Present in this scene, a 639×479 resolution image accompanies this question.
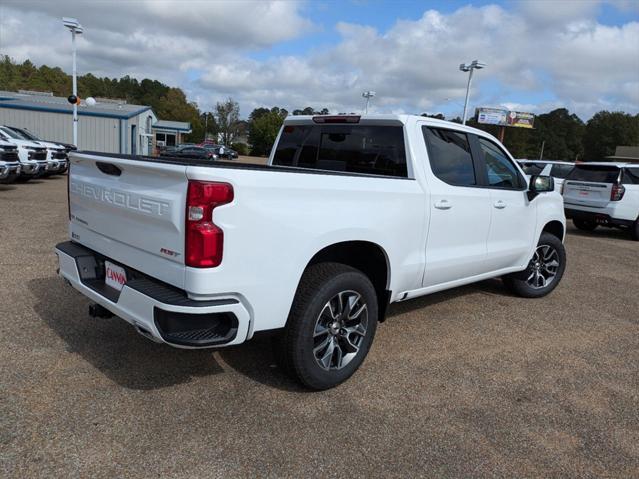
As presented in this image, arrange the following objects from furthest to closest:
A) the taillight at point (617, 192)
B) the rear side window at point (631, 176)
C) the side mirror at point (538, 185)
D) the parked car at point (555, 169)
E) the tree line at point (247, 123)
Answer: the tree line at point (247, 123), the parked car at point (555, 169), the rear side window at point (631, 176), the taillight at point (617, 192), the side mirror at point (538, 185)

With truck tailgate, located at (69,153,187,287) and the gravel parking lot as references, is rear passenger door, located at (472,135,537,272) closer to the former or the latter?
the gravel parking lot

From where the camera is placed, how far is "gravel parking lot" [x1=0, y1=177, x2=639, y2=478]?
269 cm

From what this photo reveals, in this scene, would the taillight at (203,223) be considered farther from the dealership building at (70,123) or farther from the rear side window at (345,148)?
the dealership building at (70,123)

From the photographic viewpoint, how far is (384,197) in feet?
11.5

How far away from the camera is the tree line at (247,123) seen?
8719 centimetres

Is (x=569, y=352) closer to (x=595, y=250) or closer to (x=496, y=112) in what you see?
(x=595, y=250)

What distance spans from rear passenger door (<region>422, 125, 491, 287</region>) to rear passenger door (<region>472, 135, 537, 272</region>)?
0.14 metres

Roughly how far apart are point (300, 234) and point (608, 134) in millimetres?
113231

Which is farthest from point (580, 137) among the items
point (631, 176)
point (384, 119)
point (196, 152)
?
point (384, 119)

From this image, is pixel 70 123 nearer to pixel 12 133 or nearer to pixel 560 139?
pixel 12 133

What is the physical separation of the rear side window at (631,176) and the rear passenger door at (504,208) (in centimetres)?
797

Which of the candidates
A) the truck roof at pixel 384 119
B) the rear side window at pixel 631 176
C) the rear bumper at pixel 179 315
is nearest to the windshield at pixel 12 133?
the truck roof at pixel 384 119

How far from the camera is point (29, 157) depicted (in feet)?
47.0

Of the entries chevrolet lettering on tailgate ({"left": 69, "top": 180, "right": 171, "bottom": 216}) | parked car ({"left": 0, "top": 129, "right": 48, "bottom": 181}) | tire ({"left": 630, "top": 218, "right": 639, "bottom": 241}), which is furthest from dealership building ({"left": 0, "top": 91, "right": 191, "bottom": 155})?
chevrolet lettering on tailgate ({"left": 69, "top": 180, "right": 171, "bottom": 216})
